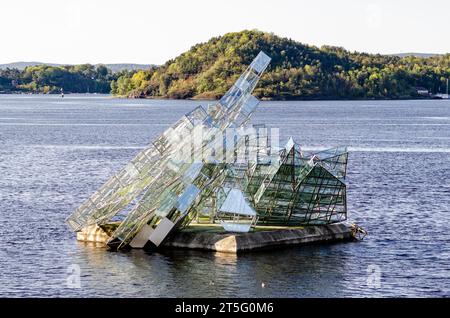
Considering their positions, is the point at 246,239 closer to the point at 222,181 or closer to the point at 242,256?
the point at 242,256

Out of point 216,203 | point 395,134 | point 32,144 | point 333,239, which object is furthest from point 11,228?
point 395,134

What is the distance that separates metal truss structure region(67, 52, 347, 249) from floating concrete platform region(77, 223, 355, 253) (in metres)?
0.77

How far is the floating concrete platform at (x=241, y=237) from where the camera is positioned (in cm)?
5853

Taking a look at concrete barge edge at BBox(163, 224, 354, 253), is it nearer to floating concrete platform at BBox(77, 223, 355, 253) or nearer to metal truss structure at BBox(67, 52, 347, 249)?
floating concrete platform at BBox(77, 223, 355, 253)

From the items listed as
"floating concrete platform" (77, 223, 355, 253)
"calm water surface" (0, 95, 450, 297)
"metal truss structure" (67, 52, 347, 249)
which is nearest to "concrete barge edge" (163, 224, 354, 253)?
"floating concrete platform" (77, 223, 355, 253)

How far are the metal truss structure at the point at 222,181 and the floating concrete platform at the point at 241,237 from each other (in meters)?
0.77

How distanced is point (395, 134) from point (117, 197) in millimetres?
123299

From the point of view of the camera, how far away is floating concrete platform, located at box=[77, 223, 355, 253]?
192 ft

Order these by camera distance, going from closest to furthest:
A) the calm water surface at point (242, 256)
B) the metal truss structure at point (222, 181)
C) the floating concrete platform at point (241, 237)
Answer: the calm water surface at point (242, 256)
the floating concrete platform at point (241, 237)
the metal truss structure at point (222, 181)

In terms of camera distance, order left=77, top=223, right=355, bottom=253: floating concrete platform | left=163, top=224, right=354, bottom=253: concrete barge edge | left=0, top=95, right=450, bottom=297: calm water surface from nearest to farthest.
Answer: left=0, top=95, right=450, bottom=297: calm water surface, left=163, top=224, right=354, bottom=253: concrete barge edge, left=77, top=223, right=355, bottom=253: floating concrete platform

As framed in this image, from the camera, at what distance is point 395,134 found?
18138cm

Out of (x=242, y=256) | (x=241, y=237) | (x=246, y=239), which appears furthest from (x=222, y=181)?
(x=242, y=256)

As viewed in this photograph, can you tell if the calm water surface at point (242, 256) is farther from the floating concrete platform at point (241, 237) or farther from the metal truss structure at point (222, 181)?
the metal truss structure at point (222, 181)

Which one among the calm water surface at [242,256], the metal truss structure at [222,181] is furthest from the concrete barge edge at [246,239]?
the metal truss structure at [222,181]
